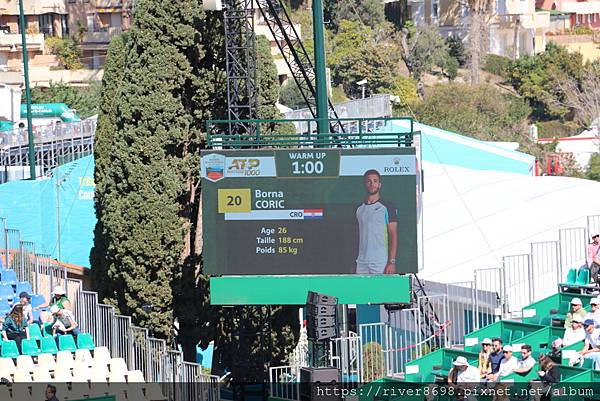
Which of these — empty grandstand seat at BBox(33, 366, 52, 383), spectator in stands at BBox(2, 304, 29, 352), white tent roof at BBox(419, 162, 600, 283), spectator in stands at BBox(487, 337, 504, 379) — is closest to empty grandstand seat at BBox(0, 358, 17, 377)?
empty grandstand seat at BBox(33, 366, 52, 383)

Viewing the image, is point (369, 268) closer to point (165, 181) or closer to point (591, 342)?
point (591, 342)

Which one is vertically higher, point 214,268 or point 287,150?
point 287,150

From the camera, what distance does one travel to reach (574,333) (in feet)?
81.5

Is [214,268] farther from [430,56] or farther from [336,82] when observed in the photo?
[430,56]

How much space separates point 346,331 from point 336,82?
6170 cm

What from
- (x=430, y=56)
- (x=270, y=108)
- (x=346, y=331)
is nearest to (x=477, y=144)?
(x=270, y=108)

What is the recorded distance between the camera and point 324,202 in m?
26.5

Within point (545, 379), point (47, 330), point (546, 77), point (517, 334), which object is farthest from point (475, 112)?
point (545, 379)

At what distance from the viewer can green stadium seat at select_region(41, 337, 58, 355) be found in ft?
84.7

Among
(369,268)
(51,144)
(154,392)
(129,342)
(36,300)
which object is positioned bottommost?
(154,392)

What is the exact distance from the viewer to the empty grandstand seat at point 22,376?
24453 millimetres

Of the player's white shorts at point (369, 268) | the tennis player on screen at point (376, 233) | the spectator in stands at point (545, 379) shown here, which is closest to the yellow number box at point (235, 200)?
the tennis player on screen at point (376, 233)

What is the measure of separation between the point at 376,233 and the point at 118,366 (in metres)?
4.67

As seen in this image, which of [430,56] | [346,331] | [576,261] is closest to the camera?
[346,331]
